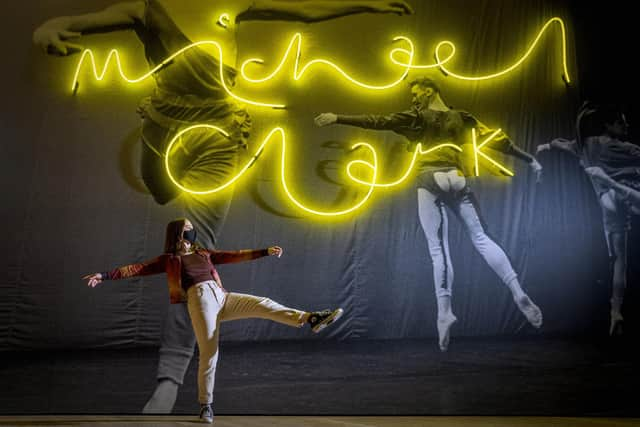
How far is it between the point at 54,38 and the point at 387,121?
90.7 inches

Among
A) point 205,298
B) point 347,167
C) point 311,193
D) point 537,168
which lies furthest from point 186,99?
point 537,168

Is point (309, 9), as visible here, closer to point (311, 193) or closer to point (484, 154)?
point (311, 193)

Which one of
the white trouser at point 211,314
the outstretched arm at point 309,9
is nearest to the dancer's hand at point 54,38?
the outstretched arm at point 309,9

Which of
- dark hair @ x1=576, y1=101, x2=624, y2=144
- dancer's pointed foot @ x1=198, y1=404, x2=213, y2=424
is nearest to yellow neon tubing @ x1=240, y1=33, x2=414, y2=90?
dark hair @ x1=576, y1=101, x2=624, y2=144

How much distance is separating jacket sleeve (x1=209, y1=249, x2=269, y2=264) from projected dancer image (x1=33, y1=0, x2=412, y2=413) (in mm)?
411

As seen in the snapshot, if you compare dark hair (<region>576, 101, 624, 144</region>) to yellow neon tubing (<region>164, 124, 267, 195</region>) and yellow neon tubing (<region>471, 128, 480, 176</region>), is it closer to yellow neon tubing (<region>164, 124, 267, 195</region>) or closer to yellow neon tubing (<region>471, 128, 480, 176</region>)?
yellow neon tubing (<region>471, 128, 480, 176</region>)

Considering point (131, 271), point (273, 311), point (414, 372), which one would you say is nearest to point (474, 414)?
point (414, 372)

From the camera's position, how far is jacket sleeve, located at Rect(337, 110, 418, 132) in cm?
402

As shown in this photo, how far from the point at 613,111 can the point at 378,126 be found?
172 cm

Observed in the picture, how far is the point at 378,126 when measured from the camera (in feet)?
13.2

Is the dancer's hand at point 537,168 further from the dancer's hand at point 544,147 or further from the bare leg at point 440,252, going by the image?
the bare leg at point 440,252

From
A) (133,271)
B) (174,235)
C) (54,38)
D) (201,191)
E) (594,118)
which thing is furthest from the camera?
(594,118)

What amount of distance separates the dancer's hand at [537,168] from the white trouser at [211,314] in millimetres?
2043

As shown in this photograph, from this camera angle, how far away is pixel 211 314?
320 centimetres
